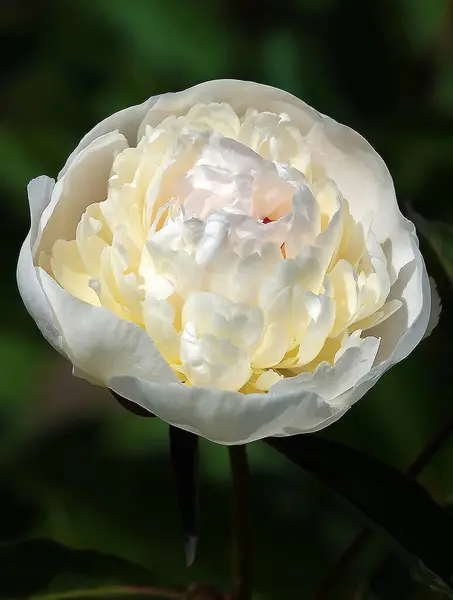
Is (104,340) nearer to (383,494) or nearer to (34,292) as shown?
(34,292)

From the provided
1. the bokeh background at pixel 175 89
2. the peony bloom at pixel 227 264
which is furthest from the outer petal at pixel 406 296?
the bokeh background at pixel 175 89

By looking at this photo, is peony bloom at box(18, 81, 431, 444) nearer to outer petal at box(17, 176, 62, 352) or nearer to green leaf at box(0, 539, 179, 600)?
outer petal at box(17, 176, 62, 352)

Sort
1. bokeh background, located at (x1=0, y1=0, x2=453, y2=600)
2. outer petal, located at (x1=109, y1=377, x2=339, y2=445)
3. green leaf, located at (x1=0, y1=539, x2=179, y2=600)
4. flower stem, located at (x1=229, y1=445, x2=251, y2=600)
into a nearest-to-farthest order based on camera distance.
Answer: outer petal, located at (x1=109, y1=377, x2=339, y2=445), flower stem, located at (x1=229, y1=445, x2=251, y2=600), green leaf, located at (x1=0, y1=539, x2=179, y2=600), bokeh background, located at (x1=0, y1=0, x2=453, y2=600)

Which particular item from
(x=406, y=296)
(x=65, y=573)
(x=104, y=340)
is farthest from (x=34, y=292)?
(x=65, y=573)

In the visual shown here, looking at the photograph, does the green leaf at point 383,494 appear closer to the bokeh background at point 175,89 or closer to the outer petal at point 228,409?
the outer petal at point 228,409

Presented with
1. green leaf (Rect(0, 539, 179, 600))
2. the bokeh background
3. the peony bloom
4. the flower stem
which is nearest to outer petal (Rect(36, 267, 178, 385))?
the peony bloom

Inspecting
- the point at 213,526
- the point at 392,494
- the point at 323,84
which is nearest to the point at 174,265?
the point at 392,494
